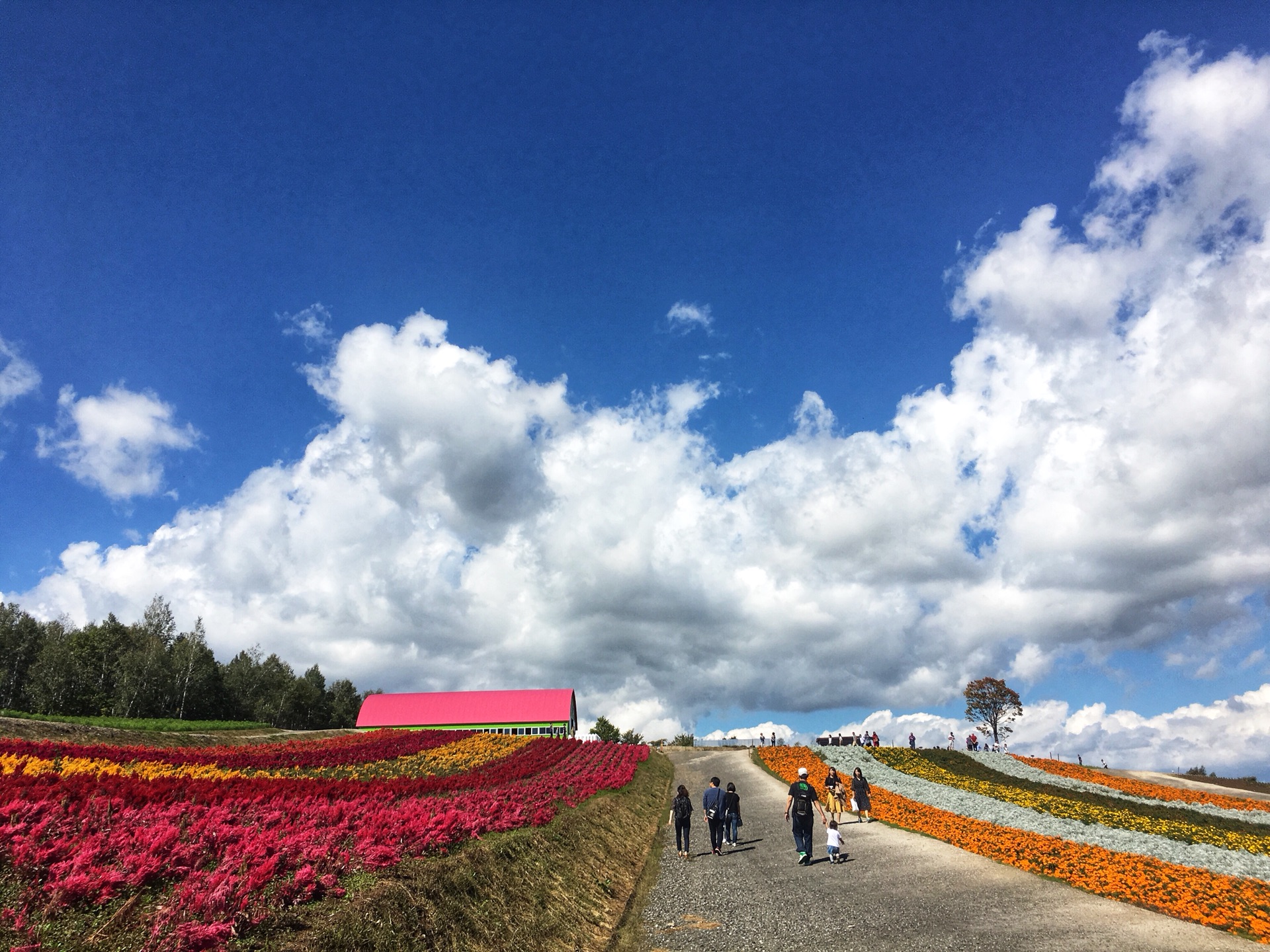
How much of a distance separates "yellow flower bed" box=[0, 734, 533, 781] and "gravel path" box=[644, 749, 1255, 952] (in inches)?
446

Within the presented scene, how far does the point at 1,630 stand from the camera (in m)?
76.4

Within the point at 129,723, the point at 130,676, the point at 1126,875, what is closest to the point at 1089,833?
the point at 1126,875

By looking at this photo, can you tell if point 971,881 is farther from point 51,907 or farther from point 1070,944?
point 51,907

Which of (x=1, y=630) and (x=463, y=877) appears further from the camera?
(x=1, y=630)

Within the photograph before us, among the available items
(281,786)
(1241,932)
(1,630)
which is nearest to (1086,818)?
(1241,932)

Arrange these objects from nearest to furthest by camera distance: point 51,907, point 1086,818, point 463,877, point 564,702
Answer: point 51,907 → point 463,877 → point 1086,818 → point 564,702

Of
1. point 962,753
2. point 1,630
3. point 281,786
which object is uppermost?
point 1,630

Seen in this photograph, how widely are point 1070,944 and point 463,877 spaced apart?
957 centimetres

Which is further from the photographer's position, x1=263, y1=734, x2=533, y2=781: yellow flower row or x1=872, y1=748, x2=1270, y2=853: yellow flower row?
x1=263, y1=734, x2=533, y2=781: yellow flower row

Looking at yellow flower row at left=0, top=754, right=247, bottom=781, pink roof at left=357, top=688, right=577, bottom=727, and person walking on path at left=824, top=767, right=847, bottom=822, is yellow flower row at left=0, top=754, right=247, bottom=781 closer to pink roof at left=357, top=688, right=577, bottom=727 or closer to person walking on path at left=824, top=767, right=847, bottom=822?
person walking on path at left=824, top=767, right=847, bottom=822

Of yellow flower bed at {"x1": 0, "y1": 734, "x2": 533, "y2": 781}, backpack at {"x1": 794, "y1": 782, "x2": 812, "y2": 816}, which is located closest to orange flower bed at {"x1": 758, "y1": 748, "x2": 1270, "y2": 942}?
backpack at {"x1": 794, "y1": 782, "x2": 812, "y2": 816}

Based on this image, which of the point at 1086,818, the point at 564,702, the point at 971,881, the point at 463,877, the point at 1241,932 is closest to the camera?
the point at 463,877

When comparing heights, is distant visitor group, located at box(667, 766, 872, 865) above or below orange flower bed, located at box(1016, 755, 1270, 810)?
above

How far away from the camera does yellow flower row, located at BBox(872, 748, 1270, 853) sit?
2353cm
